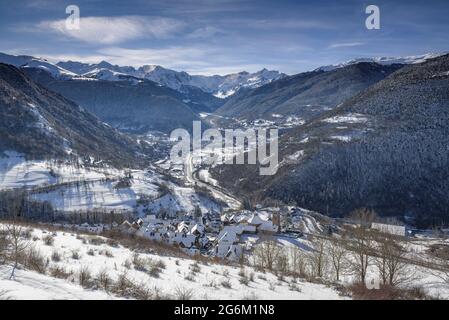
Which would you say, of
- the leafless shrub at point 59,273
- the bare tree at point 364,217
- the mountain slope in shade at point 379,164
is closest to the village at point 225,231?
the bare tree at point 364,217

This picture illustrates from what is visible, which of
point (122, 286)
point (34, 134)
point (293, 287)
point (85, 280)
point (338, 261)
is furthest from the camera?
point (34, 134)

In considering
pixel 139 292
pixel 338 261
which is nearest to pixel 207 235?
pixel 338 261

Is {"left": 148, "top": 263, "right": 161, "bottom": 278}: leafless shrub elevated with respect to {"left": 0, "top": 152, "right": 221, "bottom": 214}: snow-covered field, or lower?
elevated

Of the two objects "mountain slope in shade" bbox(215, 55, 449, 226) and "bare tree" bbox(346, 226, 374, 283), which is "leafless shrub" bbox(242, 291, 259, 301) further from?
"mountain slope in shade" bbox(215, 55, 449, 226)

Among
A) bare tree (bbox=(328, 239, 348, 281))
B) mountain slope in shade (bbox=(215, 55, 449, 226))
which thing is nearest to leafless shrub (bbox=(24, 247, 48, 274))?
bare tree (bbox=(328, 239, 348, 281))

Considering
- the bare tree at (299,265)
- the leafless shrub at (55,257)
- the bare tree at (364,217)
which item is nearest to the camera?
the leafless shrub at (55,257)

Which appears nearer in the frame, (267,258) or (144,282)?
(144,282)

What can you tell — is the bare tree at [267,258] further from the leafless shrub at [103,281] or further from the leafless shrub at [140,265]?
the leafless shrub at [103,281]

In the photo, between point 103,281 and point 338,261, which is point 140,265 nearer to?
point 103,281

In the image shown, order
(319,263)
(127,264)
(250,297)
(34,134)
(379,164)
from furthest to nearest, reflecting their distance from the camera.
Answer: (34,134) → (379,164) → (319,263) → (127,264) → (250,297)
